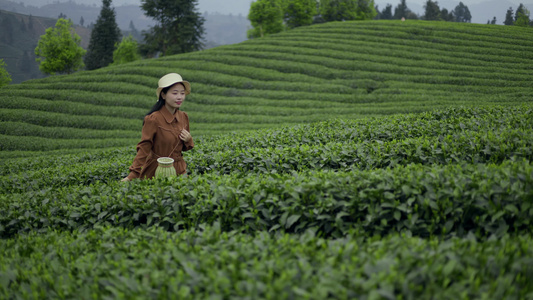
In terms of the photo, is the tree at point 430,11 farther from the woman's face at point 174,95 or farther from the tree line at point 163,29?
the woman's face at point 174,95

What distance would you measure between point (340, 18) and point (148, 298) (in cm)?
5961

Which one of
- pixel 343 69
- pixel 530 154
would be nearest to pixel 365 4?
pixel 343 69

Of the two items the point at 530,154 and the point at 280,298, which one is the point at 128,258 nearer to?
the point at 280,298

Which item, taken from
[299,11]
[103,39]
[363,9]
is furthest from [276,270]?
[363,9]

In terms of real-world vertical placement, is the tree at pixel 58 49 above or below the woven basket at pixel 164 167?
above

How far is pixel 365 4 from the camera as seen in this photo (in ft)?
191

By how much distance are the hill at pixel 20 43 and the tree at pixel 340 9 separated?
10034cm

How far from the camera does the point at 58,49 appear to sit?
41.0 meters

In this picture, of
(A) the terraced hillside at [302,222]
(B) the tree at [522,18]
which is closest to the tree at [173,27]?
(A) the terraced hillside at [302,222]

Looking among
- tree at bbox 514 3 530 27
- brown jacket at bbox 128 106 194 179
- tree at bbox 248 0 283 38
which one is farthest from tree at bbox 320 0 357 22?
brown jacket at bbox 128 106 194 179

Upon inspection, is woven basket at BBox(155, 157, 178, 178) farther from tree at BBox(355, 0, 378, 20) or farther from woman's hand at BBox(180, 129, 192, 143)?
tree at BBox(355, 0, 378, 20)

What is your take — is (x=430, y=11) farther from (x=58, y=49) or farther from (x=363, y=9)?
(x=58, y=49)

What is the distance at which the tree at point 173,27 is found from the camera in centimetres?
4309

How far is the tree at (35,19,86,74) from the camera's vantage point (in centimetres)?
4066
